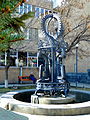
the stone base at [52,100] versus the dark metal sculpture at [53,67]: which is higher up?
the dark metal sculpture at [53,67]

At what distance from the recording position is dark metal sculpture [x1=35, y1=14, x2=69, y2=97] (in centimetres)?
845

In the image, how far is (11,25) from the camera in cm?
212

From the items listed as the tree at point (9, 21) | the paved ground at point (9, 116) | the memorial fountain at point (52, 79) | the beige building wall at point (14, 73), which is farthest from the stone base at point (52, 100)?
the beige building wall at point (14, 73)

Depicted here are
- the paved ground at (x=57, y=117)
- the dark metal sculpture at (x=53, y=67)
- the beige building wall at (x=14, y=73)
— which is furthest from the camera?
the beige building wall at (x=14, y=73)

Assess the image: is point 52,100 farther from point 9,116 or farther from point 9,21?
point 9,21

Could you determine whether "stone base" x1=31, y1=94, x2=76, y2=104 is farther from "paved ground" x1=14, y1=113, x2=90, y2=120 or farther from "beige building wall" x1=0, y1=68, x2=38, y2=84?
"beige building wall" x1=0, y1=68, x2=38, y2=84

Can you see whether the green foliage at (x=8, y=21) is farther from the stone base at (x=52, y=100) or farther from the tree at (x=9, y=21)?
the stone base at (x=52, y=100)

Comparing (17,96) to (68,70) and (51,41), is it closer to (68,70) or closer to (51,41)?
(51,41)

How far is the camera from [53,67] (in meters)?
Result: 8.81

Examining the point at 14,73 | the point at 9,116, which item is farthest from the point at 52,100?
the point at 14,73

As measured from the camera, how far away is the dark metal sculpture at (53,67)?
845 centimetres

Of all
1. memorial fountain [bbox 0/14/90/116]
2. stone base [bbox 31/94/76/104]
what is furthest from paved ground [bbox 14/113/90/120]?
stone base [bbox 31/94/76/104]

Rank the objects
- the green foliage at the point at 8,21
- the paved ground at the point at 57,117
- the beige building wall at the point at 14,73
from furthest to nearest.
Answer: the beige building wall at the point at 14,73, the paved ground at the point at 57,117, the green foliage at the point at 8,21

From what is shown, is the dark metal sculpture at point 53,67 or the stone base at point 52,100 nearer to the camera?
the stone base at point 52,100
